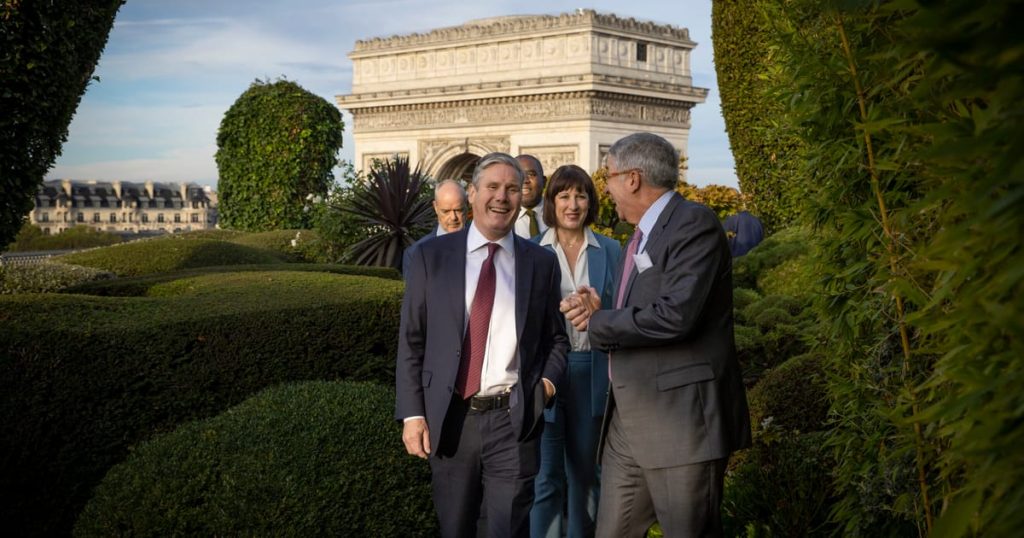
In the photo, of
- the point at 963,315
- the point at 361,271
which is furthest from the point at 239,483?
the point at 361,271

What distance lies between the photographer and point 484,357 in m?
4.58

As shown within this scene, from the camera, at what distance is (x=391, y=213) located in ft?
43.0

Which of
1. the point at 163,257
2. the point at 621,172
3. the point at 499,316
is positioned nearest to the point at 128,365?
the point at 499,316

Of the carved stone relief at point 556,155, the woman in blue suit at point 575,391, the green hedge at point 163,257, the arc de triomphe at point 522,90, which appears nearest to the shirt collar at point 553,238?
the woman in blue suit at point 575,391

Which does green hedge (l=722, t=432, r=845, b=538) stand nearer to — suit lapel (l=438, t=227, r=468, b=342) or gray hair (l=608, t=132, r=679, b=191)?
gray hair (l=608, t=132, r=679, b=191)

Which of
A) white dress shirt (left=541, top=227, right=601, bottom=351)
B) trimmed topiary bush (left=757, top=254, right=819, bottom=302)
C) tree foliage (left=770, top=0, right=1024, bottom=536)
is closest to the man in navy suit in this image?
white dress shirt (left=541, top=227, right=601, bottom=351)

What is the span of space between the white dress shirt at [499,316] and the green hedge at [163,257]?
35.4 ft

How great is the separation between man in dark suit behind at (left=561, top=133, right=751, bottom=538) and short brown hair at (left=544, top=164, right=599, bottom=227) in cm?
176

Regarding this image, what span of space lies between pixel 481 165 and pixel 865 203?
70.5 inches

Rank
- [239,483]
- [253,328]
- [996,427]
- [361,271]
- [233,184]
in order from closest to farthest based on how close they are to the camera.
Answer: [996,427]
[239,483]
[253,328]
[361,271]
[233,184]

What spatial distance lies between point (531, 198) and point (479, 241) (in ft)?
8.10

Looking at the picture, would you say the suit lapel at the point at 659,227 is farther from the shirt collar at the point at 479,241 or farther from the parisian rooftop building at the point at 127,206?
the parisian rooftop building at the point at 127,206

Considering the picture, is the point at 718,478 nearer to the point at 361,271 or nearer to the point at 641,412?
the point at 641,412

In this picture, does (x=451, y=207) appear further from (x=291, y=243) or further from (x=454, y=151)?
(x=454, y=151)
